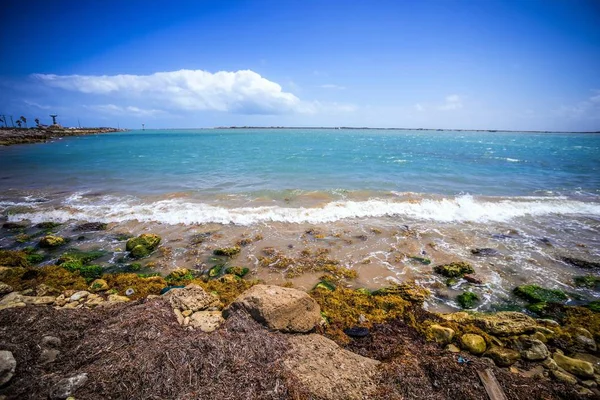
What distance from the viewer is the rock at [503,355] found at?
4.79m

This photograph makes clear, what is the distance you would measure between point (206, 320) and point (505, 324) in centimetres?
694

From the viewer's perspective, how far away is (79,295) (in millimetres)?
6348

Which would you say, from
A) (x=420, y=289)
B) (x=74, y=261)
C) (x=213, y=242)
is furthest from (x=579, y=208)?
(x=74, y=261)

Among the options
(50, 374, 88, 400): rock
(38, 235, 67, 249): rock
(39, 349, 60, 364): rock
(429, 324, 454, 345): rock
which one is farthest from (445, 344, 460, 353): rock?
(38, 235, 67, 249): rock

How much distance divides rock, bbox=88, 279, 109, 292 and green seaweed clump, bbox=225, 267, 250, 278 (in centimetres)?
342

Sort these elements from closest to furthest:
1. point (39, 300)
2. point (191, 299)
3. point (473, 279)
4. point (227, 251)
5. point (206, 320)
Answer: point (206, 320) < point (191, 299) < point (39, 300) < point (473, 279) < point (227, 251)

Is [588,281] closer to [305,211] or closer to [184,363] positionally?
[305,211]

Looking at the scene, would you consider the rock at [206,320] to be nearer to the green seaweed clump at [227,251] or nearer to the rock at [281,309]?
the rock at [281,309]

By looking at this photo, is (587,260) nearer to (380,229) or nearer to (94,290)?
(380,229)

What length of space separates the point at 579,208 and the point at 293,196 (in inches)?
Answer: 698

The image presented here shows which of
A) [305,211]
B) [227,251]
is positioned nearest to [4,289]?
[227,251]

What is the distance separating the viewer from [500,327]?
18.3 ft

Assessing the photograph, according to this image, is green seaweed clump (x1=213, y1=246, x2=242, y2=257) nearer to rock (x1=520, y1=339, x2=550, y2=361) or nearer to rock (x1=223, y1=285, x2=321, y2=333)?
rock (x1=223, y1=285, x2=321, y2=333)

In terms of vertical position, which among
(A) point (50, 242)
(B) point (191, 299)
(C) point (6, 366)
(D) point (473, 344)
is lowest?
(D) point (473, 344)
